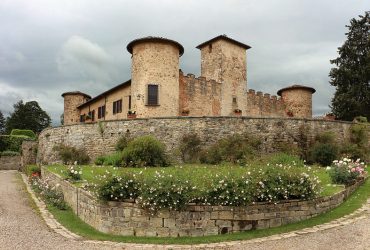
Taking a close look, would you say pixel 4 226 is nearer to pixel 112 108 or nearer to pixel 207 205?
pixel 207 205

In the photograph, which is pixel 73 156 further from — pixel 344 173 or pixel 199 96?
pixel 344 173

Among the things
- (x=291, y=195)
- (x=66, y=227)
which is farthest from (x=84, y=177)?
(x=291, y=195)

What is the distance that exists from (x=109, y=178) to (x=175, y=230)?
7.74ft

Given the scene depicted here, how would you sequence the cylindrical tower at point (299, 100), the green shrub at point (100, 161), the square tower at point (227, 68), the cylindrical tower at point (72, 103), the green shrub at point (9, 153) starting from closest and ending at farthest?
1. the green shrub at point (100, 161)
2. the square tower at point (227, 68)
3. the cylindrical tower at point (299, 100)
4. the green shrub at point (9, 153)
5. the cylindrical tower at point (72, 103)

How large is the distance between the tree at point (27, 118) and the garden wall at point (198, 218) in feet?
206

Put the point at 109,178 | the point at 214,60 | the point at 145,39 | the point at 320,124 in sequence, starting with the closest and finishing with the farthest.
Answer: the point at 109,178, the point at 320,124, the point at 145,39, the point at 214,60

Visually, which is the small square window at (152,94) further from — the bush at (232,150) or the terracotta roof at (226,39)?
the terracotta roof at (226,39)

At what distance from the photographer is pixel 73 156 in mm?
23844

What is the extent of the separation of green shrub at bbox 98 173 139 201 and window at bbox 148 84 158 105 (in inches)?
648

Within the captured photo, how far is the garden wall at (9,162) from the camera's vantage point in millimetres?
41438

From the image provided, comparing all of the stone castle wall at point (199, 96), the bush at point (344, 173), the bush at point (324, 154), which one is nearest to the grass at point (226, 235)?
the bush at point (344, 173)

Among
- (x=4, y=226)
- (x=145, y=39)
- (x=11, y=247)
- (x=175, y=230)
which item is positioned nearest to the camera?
(x=11, y=247)

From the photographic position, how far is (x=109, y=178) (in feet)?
35.2

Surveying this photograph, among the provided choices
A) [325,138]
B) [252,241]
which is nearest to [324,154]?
[325,138]
